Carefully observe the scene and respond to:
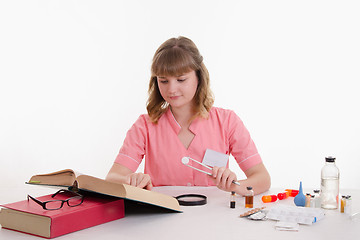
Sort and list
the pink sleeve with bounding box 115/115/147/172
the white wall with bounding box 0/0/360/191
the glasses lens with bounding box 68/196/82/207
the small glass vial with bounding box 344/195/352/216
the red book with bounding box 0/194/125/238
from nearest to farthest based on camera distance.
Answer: the red book with bounding box 0/194/125/238 < the glasses lens with bounding box 68/196/82/207 < the small glass vial with bounding box 344/195/352/216 < the pink sleeve with bounding box 115/115/147/172 < the white wall with bounding box 0/0/360/191

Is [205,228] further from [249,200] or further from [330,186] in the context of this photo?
[330,186]

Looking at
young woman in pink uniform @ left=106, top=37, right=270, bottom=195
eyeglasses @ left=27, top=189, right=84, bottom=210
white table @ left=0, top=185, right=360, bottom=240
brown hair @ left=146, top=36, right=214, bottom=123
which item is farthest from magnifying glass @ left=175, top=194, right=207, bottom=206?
brown hair @ left=146, top=36, right=214, bottom=123

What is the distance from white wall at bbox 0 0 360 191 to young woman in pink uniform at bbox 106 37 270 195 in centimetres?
159

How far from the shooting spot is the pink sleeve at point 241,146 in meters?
1.85

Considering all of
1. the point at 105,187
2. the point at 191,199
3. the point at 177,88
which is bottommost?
the point at 191,199

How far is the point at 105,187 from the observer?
112 centimetres

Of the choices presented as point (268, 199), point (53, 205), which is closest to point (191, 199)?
point (268, 199)

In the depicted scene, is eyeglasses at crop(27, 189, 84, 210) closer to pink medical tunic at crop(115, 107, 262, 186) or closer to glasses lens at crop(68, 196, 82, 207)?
glasses lens at crop(68, 196, 82, 207)

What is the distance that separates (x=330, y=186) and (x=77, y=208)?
760 millimetres

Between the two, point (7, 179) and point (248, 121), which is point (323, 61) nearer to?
point (248, 121)

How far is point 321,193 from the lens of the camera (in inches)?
51.9

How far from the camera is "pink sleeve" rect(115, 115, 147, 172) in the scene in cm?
186

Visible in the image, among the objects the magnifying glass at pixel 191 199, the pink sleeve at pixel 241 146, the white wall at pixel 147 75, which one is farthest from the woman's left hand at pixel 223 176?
the white wall at pixel 147 75

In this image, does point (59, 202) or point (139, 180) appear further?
point (139, 180)
